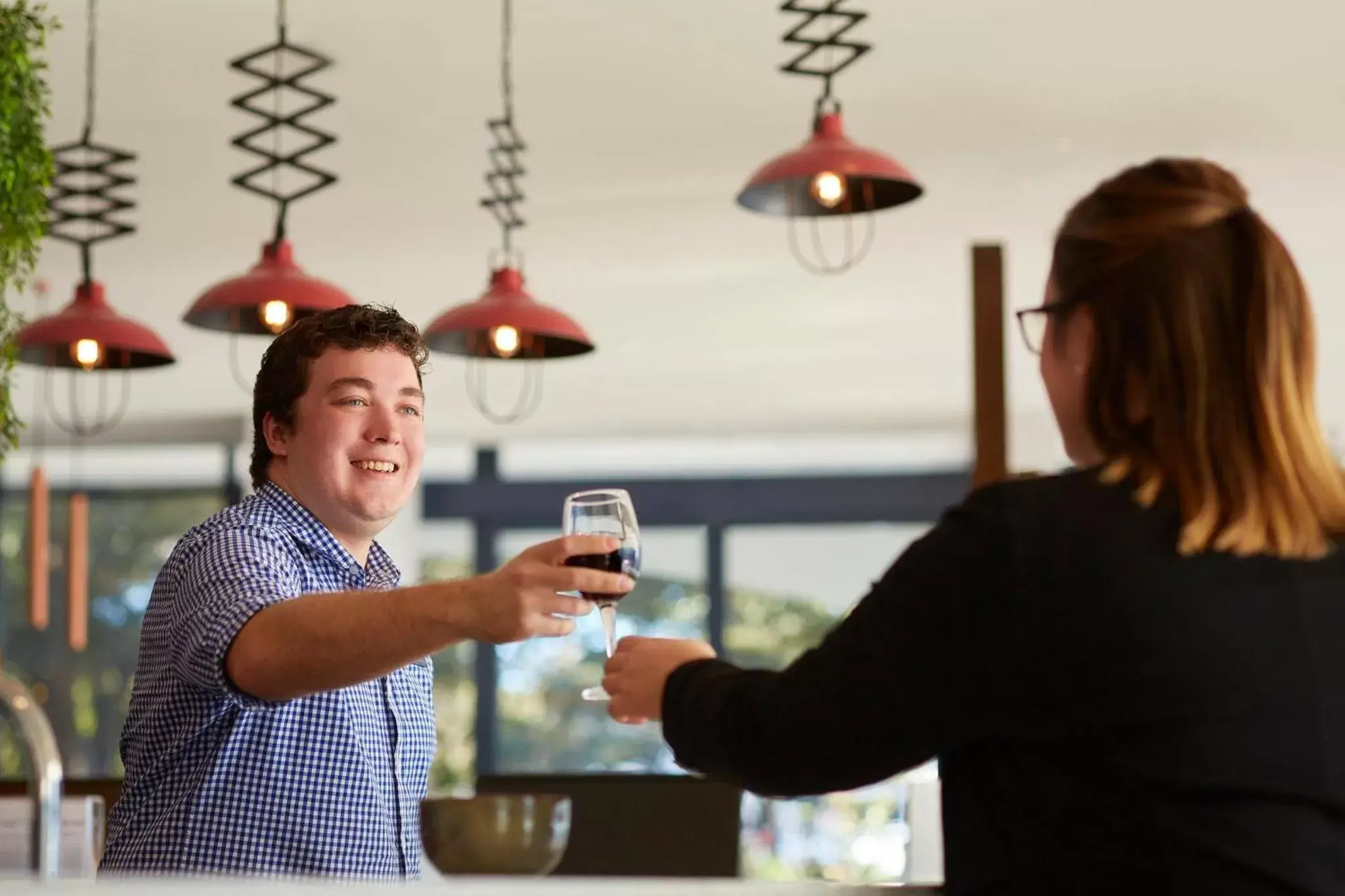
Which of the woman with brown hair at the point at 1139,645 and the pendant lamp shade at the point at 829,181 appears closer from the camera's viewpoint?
the woman with brown hair at the point at 1139,645

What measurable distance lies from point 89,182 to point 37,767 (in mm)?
4247

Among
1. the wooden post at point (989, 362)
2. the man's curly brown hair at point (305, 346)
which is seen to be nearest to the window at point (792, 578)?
the wooden post at point (989, 362)

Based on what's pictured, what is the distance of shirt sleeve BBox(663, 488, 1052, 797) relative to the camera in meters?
1.13

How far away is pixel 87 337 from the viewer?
3.81 metres

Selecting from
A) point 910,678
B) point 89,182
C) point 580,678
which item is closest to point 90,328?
point 89,182

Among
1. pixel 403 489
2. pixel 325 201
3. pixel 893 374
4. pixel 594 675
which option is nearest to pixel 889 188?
pixel 403 489

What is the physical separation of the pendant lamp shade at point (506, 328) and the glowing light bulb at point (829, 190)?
0.67 m

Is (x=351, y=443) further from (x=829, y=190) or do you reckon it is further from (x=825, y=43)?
(x=825, y=43)

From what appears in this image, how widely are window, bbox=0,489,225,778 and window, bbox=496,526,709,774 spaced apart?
2.09 metres

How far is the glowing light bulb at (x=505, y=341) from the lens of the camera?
3881 millimetres

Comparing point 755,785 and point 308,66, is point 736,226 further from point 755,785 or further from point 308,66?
point 755,785

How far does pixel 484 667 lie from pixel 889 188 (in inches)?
268

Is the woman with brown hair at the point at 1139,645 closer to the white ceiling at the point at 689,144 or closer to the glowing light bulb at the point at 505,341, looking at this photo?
the glowing light bulb at the point at 505,341

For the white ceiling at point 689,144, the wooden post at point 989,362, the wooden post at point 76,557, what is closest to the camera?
the wooden post at point 989,362
